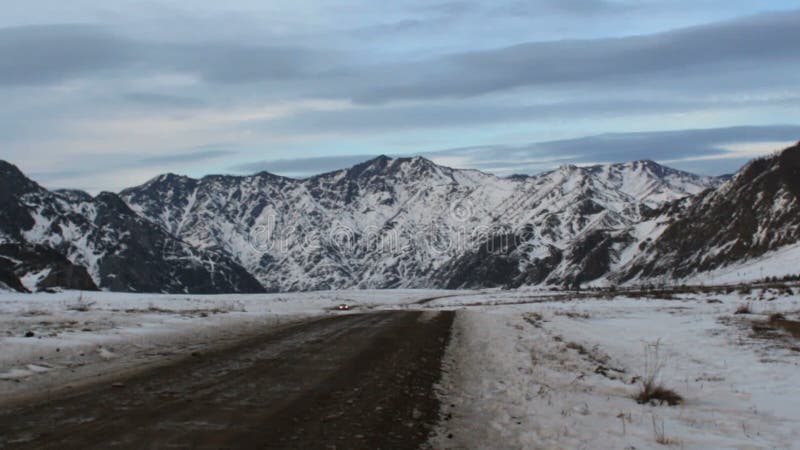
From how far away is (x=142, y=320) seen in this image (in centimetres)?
2739

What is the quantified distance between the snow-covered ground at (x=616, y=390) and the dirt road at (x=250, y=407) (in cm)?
86

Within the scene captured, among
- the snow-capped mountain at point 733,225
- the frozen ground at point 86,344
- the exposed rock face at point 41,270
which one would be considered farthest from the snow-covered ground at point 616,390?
the exposed rock face at point 41,270

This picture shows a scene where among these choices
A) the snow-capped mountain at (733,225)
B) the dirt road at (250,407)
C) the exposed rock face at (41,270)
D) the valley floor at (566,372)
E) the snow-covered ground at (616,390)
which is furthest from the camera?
the exposed rock face at (41,270)

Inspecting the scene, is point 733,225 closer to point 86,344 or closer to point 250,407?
point 86,344

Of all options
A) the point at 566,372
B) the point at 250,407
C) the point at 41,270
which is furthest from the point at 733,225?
the point at 41,270

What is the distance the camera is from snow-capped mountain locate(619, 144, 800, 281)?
431 ft

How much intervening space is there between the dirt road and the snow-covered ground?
86 cm

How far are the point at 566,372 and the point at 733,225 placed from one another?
486 feet

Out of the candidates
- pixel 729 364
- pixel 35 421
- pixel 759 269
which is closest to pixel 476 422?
pixel 35 421

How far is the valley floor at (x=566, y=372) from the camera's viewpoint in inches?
376

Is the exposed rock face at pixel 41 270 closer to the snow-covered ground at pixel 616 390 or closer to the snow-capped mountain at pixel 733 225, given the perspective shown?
the snow-capped mountain at pixel 733 225

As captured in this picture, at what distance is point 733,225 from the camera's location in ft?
481

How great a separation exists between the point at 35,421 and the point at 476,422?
20.0 feet

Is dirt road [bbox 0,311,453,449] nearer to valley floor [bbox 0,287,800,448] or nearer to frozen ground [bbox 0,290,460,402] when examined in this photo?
valley floor [bbox 0,287,800,448]
